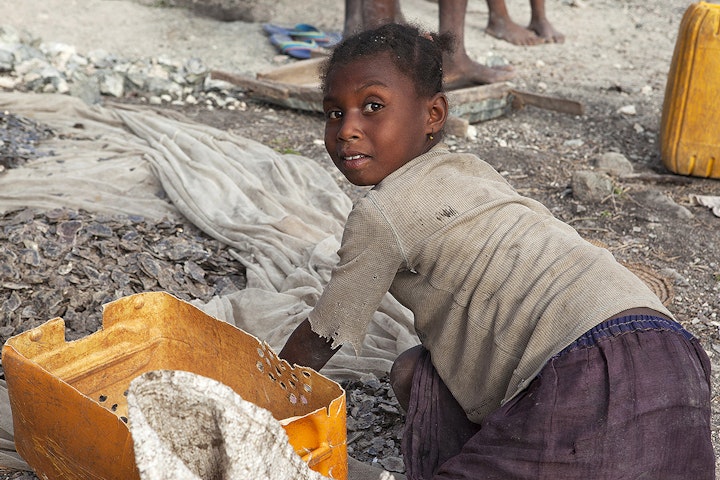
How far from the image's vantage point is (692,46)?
13.4 ft

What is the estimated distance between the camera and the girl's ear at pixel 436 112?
6.59 feet

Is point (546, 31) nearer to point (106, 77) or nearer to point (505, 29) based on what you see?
point (505, 29)

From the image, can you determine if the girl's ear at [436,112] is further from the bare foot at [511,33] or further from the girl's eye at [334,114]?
the bare foot at [511,33]

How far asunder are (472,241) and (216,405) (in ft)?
2.46

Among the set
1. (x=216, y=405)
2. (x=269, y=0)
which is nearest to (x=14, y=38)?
(x=269, y=0)

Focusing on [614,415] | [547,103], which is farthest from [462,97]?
[614,415]

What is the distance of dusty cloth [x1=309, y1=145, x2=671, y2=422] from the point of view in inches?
66.3

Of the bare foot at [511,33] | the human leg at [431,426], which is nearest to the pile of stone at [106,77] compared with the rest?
the bare foot at [511,33]

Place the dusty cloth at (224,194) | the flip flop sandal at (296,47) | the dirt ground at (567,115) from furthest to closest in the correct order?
the flip flop sandal at (296,47)
the dirt ground at (567,115)
the dusty cloth at (224,194)

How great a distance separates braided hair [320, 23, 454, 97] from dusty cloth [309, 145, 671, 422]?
19 centimetres

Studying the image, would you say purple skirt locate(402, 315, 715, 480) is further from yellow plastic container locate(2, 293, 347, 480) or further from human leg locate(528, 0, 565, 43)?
human leg locate(528, 0, 565, 43)

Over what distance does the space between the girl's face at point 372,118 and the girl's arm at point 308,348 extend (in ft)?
1.33

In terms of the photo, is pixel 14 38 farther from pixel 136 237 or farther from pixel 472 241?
pixel 472 241

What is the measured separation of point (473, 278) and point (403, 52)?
1.93 ft
